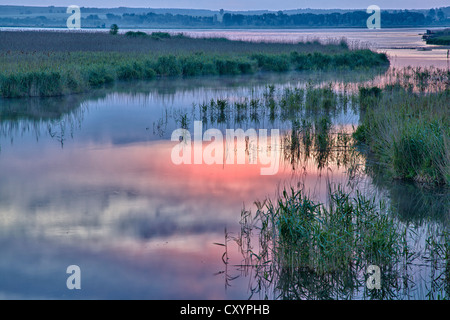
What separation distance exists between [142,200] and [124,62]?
19.1 m

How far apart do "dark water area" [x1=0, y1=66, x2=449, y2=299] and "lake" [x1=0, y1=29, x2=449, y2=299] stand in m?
0.02

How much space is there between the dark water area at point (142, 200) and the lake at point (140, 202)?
0.02 meters

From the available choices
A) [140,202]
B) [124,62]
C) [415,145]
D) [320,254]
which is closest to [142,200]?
[140,202]

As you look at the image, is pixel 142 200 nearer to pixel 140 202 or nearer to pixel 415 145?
pixel 140 202

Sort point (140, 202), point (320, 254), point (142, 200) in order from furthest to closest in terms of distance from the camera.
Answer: point (142, 200), point (140, 202), point (320, 254)

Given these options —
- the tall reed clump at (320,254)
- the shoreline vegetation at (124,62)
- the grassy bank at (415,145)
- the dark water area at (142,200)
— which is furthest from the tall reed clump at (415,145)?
the shoreline vegetation at (124,62)

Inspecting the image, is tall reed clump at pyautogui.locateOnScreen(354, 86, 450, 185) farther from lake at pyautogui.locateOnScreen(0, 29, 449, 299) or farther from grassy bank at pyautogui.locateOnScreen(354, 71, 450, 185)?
lake at pyautogui.locateOnScreen(0, 29, 449, 299)

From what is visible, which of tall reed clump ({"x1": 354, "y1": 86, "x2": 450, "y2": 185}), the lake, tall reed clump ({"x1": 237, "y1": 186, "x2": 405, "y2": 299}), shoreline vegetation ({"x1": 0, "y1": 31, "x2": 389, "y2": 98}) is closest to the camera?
tall reed clump ({"x1": 237, "y1": 186, "x2": 405, "y2": 299})

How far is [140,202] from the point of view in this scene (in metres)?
8.42

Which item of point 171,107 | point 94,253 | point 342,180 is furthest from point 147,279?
point 171,107

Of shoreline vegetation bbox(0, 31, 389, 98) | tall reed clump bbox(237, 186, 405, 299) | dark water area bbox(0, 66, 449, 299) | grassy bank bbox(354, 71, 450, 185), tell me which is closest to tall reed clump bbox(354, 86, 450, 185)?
grassy bank bbox(354, 71, 450, 185)

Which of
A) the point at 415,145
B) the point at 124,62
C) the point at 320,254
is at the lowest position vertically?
the point at 320,254

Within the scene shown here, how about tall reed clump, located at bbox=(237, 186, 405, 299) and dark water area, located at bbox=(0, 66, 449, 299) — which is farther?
dark water area, located at bbox=(0, 66, 449, 299)

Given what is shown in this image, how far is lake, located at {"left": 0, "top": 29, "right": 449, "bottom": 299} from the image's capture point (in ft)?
19.3
